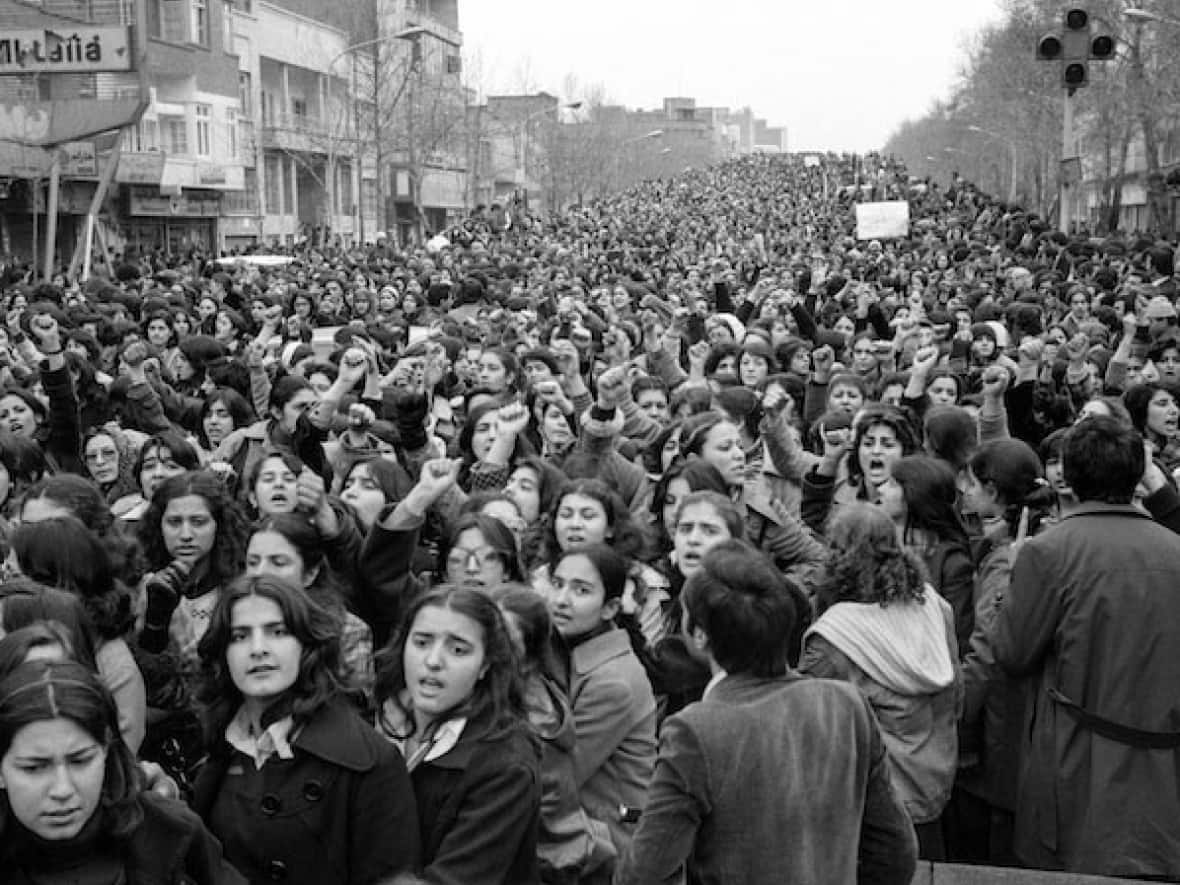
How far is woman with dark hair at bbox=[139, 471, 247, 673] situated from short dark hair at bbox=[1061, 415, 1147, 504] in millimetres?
2529

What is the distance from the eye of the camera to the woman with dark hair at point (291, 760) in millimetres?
3018

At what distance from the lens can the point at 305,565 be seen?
438 centimetres

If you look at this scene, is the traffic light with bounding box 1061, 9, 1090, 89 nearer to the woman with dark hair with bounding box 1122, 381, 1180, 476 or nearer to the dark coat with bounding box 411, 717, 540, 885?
the woman with dark hair with bounding box 1122, 381, 1180, 476

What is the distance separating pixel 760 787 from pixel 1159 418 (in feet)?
15.5

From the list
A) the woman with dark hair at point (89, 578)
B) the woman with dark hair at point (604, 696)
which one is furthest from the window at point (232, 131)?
the woman with dark hair at point (604, 696)

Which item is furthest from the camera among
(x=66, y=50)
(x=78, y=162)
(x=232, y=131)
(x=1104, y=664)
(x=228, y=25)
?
(x=228, y=25)

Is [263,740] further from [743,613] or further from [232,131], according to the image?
[232,131]

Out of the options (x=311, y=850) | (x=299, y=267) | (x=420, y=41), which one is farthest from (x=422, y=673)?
(x=420, y=41)

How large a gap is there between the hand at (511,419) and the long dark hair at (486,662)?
2.97 meters

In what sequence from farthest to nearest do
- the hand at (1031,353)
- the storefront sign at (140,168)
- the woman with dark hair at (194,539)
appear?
the storefront sign at (140,168), the hand at (1031,353), the woman with dark hair at (194,539)

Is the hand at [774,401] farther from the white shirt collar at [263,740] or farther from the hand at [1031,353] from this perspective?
the white shirt collar at [263,740]

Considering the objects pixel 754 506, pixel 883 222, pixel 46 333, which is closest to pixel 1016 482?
pixel 754 506

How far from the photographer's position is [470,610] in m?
3.23

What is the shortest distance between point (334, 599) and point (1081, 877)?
219 centimetres
